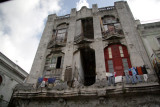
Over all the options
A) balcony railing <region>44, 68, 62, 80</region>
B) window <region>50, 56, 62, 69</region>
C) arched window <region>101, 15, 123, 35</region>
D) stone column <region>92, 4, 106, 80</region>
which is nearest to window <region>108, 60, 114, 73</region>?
stone column <region>92, 4, 106, 80</region>

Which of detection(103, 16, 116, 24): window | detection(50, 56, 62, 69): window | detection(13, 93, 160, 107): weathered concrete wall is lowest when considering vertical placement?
detection(13, 93, 160, 107): weathered concrete wall

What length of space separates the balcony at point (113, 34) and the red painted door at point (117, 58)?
0.93 meters

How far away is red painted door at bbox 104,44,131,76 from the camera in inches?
415

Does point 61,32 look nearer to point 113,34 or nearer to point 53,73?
Result: point 53,73

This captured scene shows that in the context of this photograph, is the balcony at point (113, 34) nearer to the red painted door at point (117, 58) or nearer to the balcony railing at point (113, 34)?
the balcony railing at point (113, 34)

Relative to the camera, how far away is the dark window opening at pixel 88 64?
13.3m

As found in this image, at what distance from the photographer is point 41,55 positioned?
13.1 m

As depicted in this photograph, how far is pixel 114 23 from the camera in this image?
14.7 m

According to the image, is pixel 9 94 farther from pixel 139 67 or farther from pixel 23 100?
pixel 139 67

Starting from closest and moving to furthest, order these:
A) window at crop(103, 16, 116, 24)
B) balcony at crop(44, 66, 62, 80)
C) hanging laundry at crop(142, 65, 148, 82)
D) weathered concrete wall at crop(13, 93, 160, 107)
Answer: weathered concrete wall at crop(13, 93, 160, 107), hanging laundry at crop(142, 65, 148, 82), balcony at crop(44, 66, 62, 80), window at crop(103, 16, 116, 24)

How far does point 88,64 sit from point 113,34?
4.72 metres

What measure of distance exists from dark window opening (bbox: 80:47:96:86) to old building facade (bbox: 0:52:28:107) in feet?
32.3

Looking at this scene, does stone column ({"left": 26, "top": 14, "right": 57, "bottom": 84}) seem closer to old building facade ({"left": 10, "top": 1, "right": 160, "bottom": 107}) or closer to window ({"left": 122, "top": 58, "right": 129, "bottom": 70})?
old building facade ({"left": 10, "top": 1, "right": 160, "bottom": 107})

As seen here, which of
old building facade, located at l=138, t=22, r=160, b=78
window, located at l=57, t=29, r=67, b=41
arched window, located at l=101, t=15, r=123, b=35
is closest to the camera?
old building facade, located at l=138, t=22, r=160, b=78
